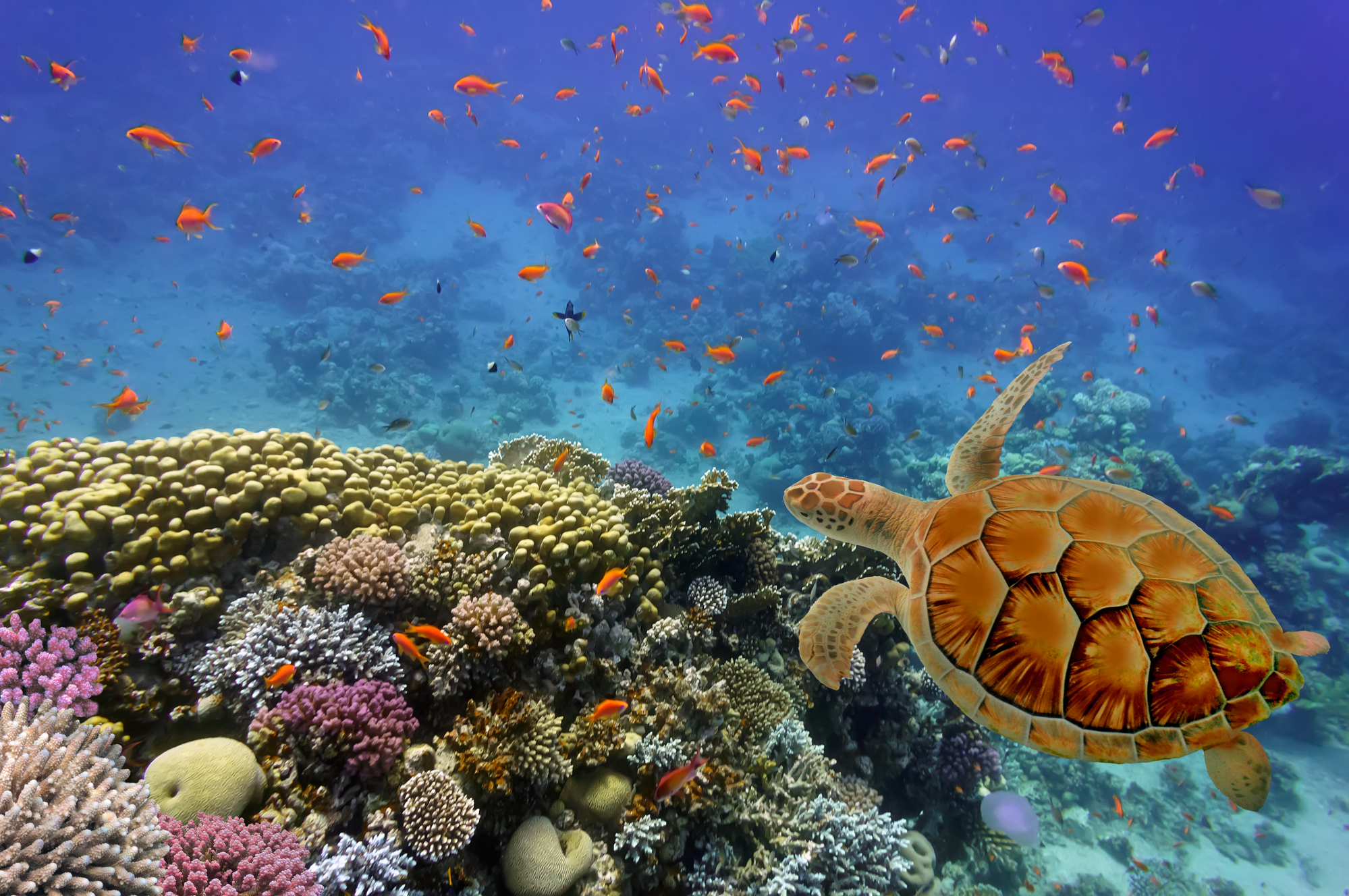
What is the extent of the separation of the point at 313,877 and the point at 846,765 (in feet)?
13.0

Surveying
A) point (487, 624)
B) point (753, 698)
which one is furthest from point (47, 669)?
point (753, 698)

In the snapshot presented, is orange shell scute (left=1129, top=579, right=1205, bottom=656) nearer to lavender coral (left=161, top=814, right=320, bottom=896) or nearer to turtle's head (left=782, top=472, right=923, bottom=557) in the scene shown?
turtle's head (left=782, top=472, right=923, bottom=557)

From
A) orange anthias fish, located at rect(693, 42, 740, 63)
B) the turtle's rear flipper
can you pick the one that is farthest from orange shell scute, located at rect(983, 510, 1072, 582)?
orange anthias fish, located at rect(693, 42, 740, 63)

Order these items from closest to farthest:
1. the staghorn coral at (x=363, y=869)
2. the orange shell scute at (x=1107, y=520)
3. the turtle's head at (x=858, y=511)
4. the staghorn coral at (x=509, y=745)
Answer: the staghorn coral at (x=363, y=869)
the staghorn coral at (x=509, y=745)
the orange shell scute at (x=1107, y=520)
the turtle's head at (x=858, y=511)

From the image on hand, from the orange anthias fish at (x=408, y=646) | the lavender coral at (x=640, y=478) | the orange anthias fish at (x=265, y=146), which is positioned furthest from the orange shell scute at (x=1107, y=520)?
the orange anthias fish at (x=265, y=146)

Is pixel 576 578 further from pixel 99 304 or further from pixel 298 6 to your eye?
pixel 298 6

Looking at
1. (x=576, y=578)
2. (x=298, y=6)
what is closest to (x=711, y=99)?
(x=298, y=6)

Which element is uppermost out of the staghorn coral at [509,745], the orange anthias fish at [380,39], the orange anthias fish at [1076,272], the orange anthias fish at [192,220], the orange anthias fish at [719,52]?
the orange anthias fish at [380,39]

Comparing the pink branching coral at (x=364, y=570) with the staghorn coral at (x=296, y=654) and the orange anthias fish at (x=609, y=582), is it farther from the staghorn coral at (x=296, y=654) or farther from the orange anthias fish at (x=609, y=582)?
the orange anthias fish at (x=609, y=582)

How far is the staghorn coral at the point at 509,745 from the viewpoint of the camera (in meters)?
2.47

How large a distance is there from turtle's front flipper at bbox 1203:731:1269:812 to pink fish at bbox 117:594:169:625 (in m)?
5.23

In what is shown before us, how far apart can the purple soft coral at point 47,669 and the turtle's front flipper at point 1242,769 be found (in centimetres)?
507

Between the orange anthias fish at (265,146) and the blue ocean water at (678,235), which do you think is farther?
the blue ocean water at (678,235)

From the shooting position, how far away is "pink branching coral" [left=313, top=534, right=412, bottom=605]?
2893mm
